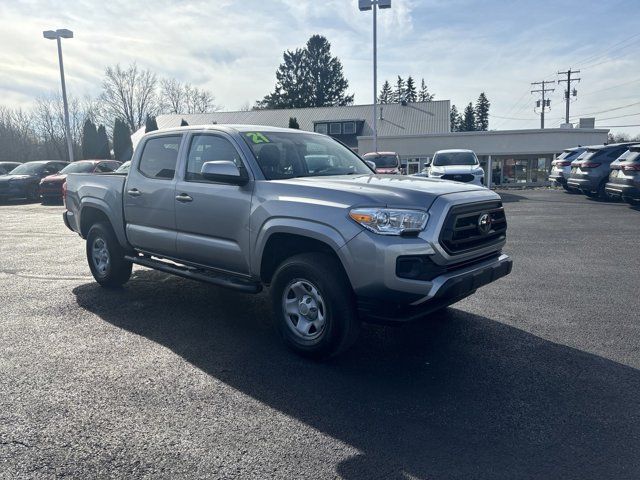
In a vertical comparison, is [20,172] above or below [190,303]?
above

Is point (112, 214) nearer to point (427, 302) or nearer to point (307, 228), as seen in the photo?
point (307, 228)

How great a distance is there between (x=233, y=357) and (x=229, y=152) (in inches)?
78.7

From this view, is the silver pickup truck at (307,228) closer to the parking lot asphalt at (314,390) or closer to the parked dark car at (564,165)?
the parking lot asphalt at (314,390)

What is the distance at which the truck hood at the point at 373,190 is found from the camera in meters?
3.87

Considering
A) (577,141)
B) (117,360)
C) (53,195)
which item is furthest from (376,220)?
(577,141)

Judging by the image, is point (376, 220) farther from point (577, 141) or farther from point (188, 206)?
point (577, 141)

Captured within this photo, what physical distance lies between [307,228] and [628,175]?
12536 millimetres

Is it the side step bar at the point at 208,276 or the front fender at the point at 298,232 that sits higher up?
the front fender at the point at 298,232

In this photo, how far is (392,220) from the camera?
3777 mm

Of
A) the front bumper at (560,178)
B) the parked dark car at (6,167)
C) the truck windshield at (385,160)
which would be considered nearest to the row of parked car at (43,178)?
the parked dark car at (6,167)

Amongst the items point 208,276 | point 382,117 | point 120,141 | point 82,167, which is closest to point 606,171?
point 208,276

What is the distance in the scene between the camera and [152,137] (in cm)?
607

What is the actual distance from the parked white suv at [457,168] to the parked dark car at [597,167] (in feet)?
10.8

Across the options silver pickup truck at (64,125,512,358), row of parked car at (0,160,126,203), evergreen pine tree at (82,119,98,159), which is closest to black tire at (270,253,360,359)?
silver pickup truck at (64,125,512,358)
